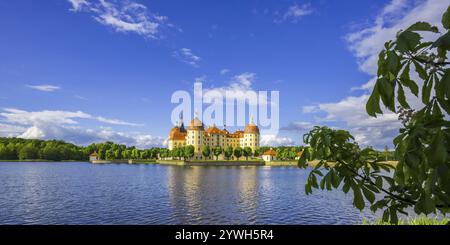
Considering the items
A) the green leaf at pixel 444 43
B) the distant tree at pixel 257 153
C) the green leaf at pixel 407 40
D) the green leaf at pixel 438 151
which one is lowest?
the green leaf at pixel 438 151

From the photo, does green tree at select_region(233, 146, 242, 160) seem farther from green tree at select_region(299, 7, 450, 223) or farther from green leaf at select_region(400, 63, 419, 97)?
green leaf at select_region(400, 63, 419, 97)

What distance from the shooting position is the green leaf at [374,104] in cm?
196

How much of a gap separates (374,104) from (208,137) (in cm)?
14427

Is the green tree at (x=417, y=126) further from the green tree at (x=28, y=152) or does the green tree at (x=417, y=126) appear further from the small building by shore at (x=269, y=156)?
the green tree at (x=28, y=152)

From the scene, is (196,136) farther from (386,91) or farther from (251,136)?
(386,91)

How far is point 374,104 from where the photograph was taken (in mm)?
1972

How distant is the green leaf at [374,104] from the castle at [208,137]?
453 feet

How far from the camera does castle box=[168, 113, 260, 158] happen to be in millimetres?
141000

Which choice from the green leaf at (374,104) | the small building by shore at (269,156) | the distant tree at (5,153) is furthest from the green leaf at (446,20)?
the distant tree at (5,153)

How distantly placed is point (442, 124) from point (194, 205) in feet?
99.3

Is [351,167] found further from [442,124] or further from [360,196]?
[442,124]

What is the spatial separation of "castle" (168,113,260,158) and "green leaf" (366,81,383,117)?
138 meters

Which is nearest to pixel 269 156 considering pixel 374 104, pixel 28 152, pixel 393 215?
pixel 28 152

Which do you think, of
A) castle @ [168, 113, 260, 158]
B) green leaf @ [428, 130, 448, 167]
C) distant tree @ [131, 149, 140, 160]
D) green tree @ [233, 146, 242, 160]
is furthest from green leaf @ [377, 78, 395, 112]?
distant tree @ [131, 149, 140, 160]
